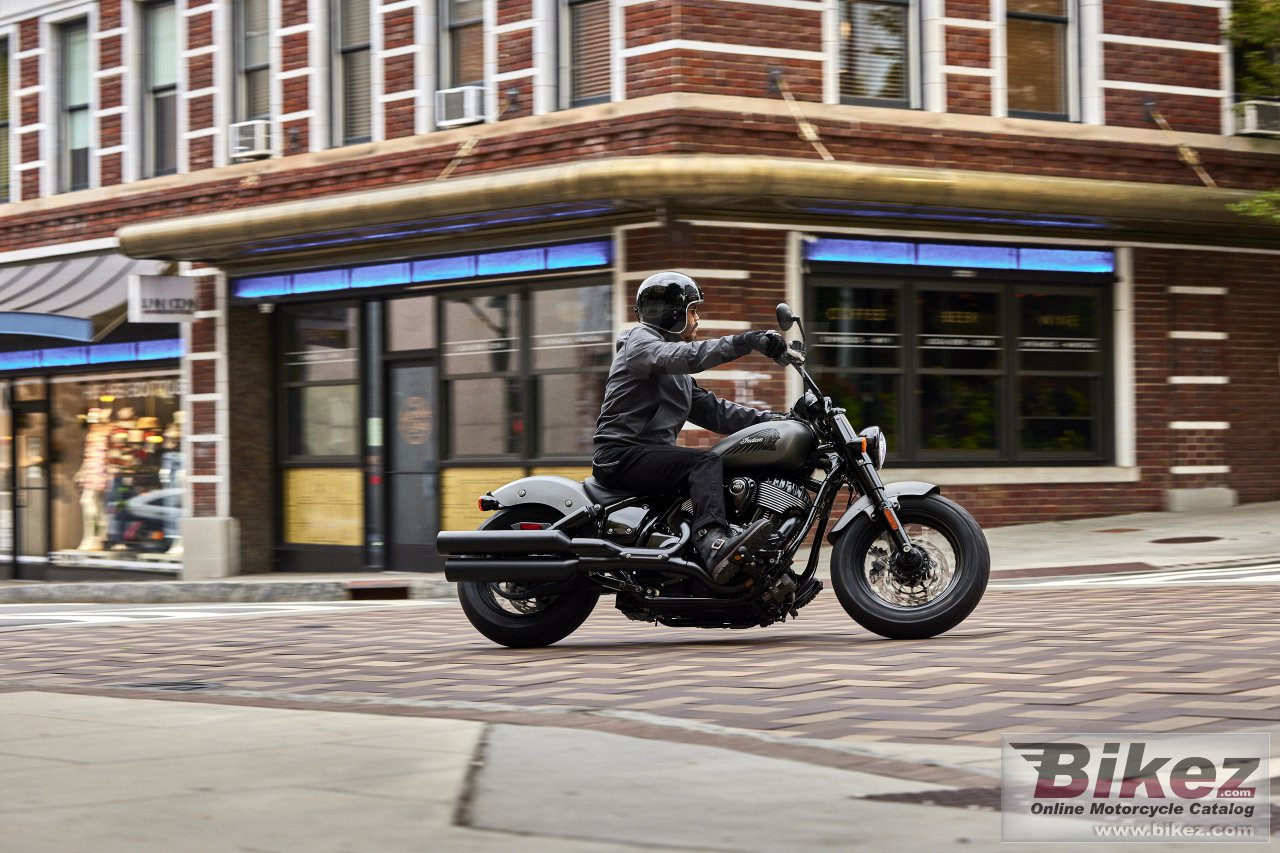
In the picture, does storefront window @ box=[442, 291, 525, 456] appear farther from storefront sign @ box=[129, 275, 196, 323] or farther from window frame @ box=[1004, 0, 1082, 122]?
window frame @ box=[1004, 0, 1082, 122]

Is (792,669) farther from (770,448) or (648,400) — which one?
(648,400)

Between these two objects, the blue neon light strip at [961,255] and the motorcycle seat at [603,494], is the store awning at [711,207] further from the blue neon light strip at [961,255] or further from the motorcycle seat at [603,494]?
the motorcycle seat at [603,494]

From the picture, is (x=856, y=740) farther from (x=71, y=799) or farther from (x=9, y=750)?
(x=9, y=750)

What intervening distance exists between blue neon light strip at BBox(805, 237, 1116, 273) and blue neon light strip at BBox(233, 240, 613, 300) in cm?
215

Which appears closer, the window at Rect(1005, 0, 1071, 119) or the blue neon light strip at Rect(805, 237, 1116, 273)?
the blue neon light strip at Rect(805, 237, 1116, 273)

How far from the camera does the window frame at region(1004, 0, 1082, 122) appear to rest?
17734mm

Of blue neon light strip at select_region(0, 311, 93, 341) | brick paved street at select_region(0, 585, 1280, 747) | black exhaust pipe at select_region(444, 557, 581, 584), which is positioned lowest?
brick paved street at select_region(0, 585, 1280, 747)

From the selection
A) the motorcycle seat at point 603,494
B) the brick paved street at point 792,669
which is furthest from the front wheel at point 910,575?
the motorcycle seat at point 603,494

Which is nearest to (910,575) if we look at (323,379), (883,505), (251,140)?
(883,505)

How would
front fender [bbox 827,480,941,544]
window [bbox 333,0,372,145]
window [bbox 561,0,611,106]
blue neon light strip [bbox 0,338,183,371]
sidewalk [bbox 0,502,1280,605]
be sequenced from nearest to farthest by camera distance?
front fender [bbox 827,480,941,544], sidewalk [bbox 0,502,1280,605], window [bbox 561,0,611,106], window [bbox 333,0,372,145], blue neon light strip [bbox 0,338,183,371]

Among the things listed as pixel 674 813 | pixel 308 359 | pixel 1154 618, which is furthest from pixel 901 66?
pixel 674 813

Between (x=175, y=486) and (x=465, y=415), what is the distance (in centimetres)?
466

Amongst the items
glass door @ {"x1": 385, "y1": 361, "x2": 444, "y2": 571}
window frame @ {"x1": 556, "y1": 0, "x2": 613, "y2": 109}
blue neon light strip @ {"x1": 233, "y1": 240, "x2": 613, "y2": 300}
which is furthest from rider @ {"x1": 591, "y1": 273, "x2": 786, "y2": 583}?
glass door @ {"x1": 385, "y1": 361, "x2": 444, "y2": 571}

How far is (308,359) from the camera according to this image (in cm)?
1975
